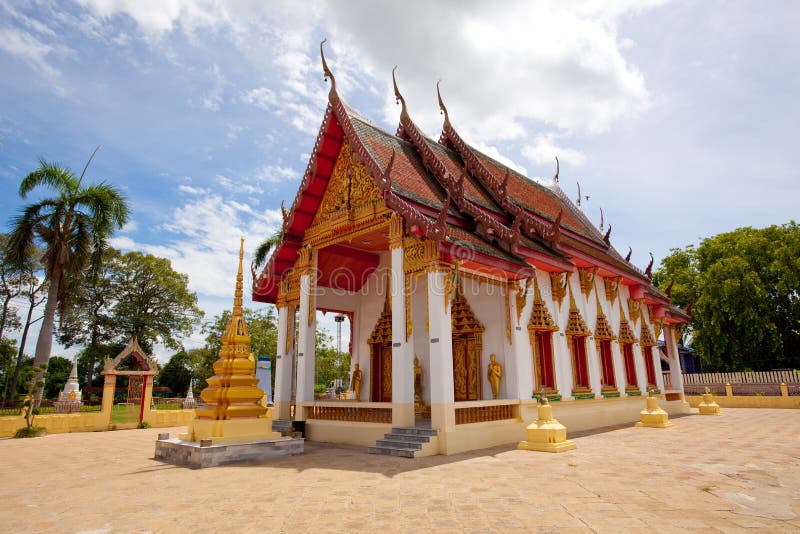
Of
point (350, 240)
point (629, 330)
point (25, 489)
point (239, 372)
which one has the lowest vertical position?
point (25, 489)

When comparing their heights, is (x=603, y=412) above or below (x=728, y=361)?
below

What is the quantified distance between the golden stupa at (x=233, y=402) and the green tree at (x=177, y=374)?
29.1 meters

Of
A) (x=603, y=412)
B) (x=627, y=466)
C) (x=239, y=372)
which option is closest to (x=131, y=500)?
(x=239, y=372)

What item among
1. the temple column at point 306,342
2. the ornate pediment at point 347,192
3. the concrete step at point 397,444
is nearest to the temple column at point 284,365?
the temple column at point 306,342

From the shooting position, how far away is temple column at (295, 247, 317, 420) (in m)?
9.60

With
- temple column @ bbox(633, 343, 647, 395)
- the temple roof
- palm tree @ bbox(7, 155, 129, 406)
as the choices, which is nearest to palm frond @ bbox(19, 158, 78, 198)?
palm tree @ bbox(7, 155, 129, 406)

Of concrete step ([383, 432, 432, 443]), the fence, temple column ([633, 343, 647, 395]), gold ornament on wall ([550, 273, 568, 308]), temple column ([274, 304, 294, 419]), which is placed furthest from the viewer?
Answer: the fence

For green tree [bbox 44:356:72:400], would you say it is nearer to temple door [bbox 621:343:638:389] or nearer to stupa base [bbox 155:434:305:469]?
stupa base [bbox 155:434:305:469]

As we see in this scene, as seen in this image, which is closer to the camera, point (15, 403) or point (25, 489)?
point (25, 489)

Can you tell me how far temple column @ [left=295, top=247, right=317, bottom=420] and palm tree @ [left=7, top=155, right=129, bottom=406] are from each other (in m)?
9.78

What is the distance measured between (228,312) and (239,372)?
81.4 ft

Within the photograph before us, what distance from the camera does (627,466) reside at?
5.95 metres

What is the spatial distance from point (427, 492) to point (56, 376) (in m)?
35.2

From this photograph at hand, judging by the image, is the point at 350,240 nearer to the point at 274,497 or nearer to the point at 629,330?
the point at 274,497
